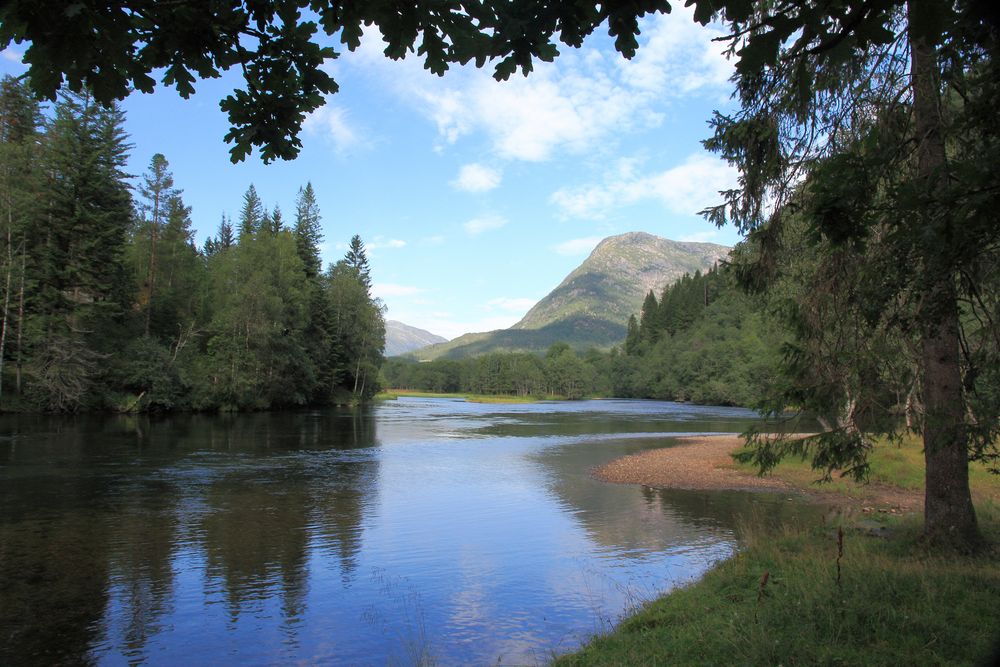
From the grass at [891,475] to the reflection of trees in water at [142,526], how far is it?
15719 mm

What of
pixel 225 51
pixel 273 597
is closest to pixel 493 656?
pixel 273 597

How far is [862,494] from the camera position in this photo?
2020cm

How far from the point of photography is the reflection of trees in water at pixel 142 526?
31.9 ft

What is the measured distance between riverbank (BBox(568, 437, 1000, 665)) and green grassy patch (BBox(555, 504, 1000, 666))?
15mm

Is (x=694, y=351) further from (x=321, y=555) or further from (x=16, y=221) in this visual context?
(x=321, y=555)

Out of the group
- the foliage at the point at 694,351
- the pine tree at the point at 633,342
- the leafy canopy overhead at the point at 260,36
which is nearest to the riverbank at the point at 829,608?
the leafy canopy overhead at the point at 260,36

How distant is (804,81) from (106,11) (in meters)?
3.69

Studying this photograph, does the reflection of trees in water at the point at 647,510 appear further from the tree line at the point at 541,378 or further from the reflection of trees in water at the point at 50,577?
the tree line at the point at 541,378

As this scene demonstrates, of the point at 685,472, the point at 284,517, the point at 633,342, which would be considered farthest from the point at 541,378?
the point at 284,517

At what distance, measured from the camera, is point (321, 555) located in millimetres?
13422

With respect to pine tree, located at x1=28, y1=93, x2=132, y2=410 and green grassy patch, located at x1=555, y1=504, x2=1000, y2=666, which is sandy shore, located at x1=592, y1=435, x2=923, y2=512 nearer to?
green grassy patch, located at x1=555, y1=504, x2=1000, y2=666

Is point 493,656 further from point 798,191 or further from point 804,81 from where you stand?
point 798,191

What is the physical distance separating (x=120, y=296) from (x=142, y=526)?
42352 millimetres

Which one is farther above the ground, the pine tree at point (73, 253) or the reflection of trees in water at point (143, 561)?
the pine tree at point (73, 253)
